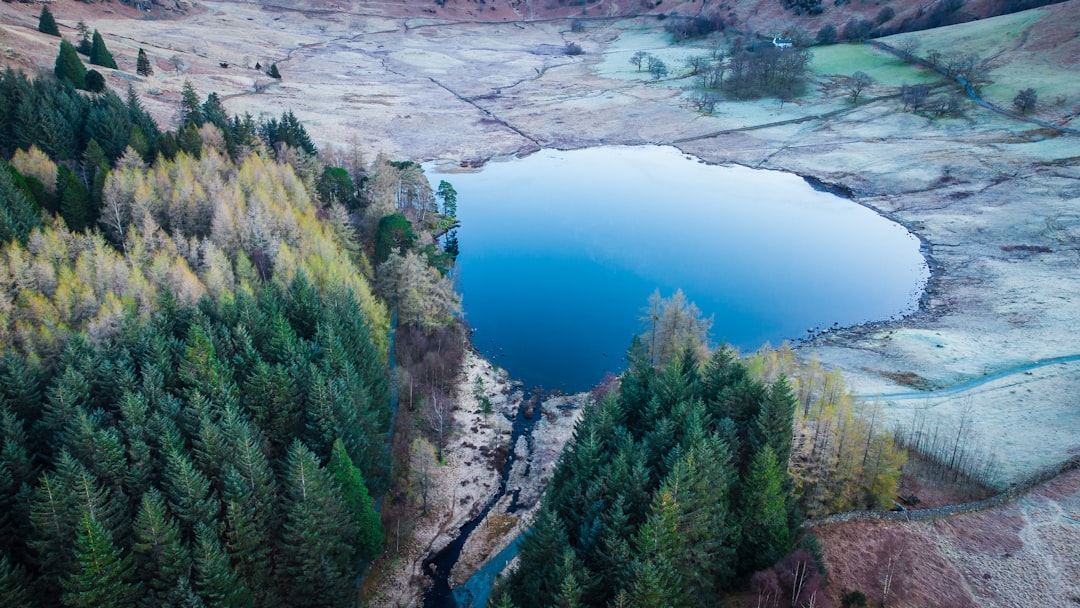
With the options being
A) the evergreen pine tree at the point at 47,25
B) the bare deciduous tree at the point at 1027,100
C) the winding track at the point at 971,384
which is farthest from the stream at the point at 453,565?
the bare deciduous tree at the point at 1027,100

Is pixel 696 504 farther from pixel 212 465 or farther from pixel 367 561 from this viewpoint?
pixel 212 465

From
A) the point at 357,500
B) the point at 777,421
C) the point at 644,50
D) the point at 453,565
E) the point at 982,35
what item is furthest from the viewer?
the point at 644,50

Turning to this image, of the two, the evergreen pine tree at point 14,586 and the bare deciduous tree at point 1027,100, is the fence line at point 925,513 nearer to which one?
the evergreen pine tree at point 14,586

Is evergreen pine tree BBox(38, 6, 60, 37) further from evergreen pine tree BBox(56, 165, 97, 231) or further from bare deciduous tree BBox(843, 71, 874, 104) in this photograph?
bare deciduous tree BBox(843, 71, 874, 104)

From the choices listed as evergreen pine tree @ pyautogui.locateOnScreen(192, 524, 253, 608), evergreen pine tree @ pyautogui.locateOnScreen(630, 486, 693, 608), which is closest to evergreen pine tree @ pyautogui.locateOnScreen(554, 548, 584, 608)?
evergreen pine tree @ pyautogui.locateOnScreen(630, 486, 693, 608)

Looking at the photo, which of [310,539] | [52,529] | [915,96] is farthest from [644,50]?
Result: [52,529]

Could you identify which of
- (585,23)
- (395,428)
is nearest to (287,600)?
(395,428)

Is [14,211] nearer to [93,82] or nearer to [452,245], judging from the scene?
[93,82]
